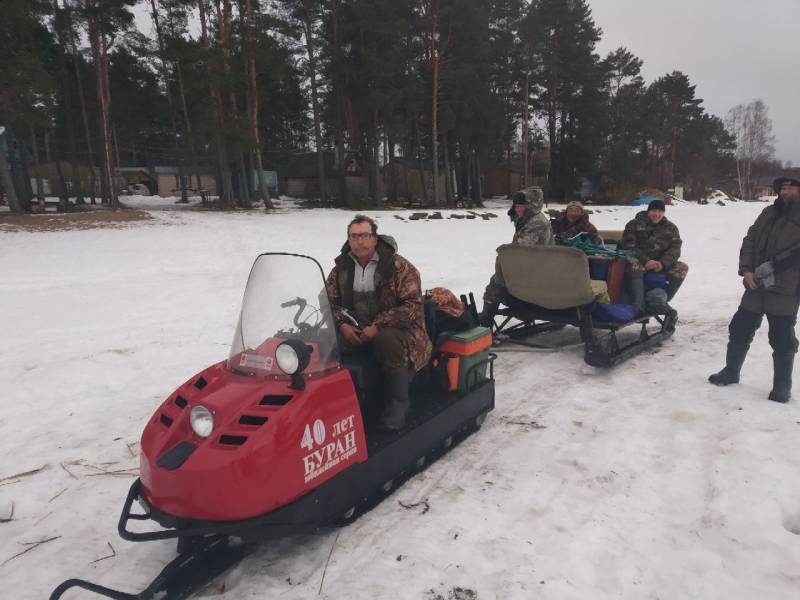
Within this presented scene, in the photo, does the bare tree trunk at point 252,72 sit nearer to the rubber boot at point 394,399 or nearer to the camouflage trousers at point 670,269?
the camouflage trousers at point 670,269

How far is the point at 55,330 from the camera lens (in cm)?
675

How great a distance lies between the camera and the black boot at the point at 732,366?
15.5 ft

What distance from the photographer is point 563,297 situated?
5551 mm

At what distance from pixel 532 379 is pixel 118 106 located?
37376 millimetres

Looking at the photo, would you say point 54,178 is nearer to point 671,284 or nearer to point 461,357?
point 671,284

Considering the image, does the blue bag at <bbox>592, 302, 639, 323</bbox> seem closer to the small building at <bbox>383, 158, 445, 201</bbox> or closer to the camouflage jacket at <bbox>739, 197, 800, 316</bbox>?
the camouflage jacket at <bbox>739, 197, 800, 316</bbox>

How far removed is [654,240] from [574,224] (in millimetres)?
1097

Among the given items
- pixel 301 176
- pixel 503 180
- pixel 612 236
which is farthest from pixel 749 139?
pixel 612 236

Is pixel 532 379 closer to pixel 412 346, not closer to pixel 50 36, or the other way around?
pixel 412 346

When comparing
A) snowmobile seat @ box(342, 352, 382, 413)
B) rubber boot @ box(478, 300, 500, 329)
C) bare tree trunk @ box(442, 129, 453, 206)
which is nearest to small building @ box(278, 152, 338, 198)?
bare tree trunk @ box(442, 129, 453, 206)

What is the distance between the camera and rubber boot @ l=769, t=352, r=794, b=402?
4383mm

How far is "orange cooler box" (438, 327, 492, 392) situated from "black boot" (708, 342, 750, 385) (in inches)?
98.5

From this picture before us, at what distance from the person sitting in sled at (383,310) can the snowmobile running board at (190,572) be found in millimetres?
1070

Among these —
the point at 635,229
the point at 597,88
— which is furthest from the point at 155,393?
the point at 597,88
